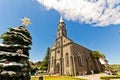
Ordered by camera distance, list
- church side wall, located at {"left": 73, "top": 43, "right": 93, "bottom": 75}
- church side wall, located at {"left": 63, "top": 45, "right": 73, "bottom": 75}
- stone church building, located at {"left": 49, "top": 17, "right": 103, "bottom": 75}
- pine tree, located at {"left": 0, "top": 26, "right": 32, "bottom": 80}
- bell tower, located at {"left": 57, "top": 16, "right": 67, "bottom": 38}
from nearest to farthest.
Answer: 1. pine tree, located at {"left": 0, "top": 26, "right": 32, "bottom": 80}
2. church side wall, located at {"left": 63, "top": 45, "right": 73, "bottom": 75}
3. stone church building, located at {"left": 49, "top": 17, "right": 103, "bottom": 75}
4. church side wall, located at {"left": 73, "top": 43, "right": 93, "bottom": 75}
5. bell tower, located at {"left": 57, "top": 16, "right": 67, "bottom": 38}

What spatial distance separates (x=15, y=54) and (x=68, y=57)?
131 ft

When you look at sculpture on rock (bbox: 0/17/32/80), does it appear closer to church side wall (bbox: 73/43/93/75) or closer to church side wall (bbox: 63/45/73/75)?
church side wall (bbox: 63/45/73/75)

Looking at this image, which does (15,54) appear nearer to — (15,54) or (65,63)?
(15,54)

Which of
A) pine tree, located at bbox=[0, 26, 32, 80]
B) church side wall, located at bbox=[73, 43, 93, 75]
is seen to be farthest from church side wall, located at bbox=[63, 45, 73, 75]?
pine tree, located at bbox=[0, 26, 32, 80]

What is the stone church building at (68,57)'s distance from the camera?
48.2m

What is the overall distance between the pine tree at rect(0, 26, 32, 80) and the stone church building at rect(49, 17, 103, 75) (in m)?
36.7

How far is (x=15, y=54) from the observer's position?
10.8 meters

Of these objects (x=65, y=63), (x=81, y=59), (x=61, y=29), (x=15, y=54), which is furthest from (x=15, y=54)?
(x=61, y=29)

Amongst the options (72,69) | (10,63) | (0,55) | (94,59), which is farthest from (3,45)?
(94,59)

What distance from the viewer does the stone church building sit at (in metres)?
48.2

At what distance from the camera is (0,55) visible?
35.9ft

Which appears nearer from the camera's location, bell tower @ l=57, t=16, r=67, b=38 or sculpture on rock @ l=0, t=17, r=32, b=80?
sculpture on rock @ l=0, t=17, r=32, b=80

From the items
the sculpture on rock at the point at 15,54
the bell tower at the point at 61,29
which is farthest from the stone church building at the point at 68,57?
the sculpture on rock at the point at 15,54

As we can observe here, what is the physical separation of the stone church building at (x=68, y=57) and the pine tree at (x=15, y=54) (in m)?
36.7
